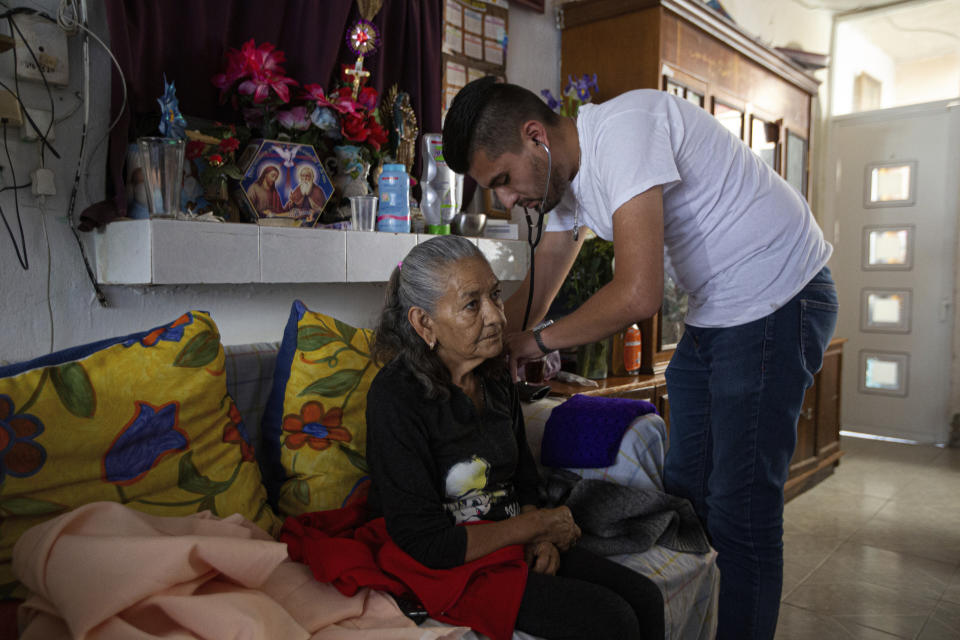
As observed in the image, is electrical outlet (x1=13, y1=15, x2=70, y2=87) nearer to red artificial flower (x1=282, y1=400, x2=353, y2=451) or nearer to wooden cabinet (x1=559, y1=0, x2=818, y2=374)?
red artificial flower (x1=282, y1=400, x2=353, y2=451)

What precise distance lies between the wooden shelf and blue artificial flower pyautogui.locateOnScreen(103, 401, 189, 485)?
17.2 inches

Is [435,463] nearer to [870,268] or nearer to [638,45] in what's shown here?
[638,45]

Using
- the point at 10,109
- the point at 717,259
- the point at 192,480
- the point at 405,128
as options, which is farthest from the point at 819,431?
the point at 10,109

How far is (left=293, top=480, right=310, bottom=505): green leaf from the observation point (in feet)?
4.72

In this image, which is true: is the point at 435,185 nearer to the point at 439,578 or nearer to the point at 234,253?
the point at 234,253

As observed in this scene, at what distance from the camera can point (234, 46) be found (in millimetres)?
1877

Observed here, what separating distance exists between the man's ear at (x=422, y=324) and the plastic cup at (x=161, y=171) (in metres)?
0.69

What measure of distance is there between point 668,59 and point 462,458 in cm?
206

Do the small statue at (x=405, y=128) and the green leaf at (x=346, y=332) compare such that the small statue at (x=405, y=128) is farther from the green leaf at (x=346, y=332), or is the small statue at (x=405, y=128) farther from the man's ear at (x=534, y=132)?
the man's ear at (x=534, y=132)

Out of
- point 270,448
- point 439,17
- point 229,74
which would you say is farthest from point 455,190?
point 270,448

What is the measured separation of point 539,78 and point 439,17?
2.13 feet

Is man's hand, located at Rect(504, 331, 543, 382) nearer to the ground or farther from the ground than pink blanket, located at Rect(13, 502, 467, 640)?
farther from the ground

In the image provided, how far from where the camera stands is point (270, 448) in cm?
153

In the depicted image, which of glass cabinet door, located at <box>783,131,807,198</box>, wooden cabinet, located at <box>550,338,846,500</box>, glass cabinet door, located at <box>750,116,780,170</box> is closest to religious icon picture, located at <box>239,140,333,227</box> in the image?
glass cabinet door, located at <box>750,116,780,170</box>
